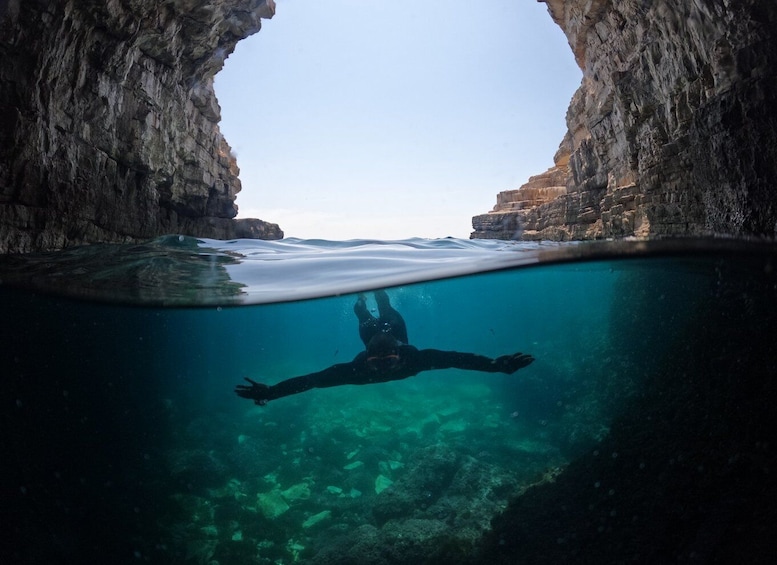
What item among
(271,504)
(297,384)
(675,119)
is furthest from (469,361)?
(675,119)

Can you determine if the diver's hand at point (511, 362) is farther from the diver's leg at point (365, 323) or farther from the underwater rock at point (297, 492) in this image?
the underwater rock at point (297, 492)

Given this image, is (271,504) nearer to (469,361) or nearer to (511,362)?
(469,361)

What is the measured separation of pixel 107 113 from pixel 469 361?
11.6 m

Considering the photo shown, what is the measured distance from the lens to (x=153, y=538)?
7.74 meters

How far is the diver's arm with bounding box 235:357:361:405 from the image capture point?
262 inches

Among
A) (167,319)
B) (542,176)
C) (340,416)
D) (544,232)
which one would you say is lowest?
(340,416)

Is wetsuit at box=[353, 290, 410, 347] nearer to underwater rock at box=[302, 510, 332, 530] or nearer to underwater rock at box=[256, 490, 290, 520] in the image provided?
underwater rock at box=[302, 510, 332, 530]

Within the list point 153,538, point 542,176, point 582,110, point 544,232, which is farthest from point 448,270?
point 542,176

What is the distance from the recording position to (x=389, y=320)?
33.4 ft

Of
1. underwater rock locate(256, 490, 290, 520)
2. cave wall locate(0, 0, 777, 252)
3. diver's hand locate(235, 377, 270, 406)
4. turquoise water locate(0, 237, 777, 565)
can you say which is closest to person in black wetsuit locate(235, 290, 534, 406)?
diver's hand locate(235, 377, 270, 406)

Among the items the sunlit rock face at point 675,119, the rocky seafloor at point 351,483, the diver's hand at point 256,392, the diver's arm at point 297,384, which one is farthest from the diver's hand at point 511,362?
the sunlit rock face at point 675,119

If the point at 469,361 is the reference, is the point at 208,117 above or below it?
above

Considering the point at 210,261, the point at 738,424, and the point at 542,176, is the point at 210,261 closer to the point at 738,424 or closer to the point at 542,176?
the point at 738,424

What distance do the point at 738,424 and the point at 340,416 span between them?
14335mm
